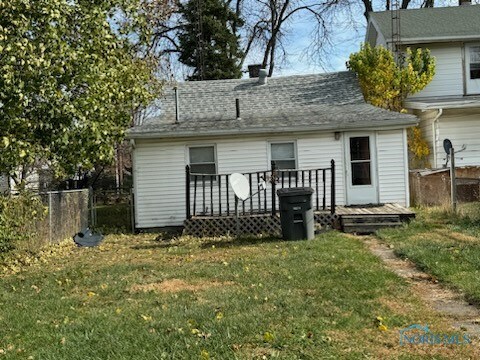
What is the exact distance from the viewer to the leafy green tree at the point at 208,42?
28.5 meters

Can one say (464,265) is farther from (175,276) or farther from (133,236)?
(133,236)

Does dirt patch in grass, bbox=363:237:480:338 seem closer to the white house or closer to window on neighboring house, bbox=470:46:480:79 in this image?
the white house

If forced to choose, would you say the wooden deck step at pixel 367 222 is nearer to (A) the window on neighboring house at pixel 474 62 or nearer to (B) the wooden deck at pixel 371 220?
(B) the wooden deck at pixel 371 220

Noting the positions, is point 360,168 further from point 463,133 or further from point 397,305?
point 397,305

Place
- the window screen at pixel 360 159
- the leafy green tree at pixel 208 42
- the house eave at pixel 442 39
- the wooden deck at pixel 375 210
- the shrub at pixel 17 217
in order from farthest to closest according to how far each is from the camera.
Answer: the leafy green tree at pixel 208 42 → the house eave at pixel 442 39 → the window screen at pixel 360 159 → the wooden deck at pixel 375 210 → the shrub at pixel 17 217

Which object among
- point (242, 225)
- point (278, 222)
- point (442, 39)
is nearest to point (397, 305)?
point (278, 222)

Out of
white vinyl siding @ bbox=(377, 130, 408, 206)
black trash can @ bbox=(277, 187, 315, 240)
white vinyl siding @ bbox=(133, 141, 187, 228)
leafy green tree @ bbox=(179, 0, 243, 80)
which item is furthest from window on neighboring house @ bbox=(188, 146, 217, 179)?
leafy green tree @ bbox=(179, 0, 243, 80)

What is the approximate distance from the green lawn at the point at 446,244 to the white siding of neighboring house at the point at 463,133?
14.6ft

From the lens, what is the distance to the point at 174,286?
6418 millimetres

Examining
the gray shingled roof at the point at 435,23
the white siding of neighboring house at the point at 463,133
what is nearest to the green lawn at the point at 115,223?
the white siding of neighboring house at the point at 463,133

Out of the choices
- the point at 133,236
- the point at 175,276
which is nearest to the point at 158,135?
the point at 133,236

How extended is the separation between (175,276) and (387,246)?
13.8 ft

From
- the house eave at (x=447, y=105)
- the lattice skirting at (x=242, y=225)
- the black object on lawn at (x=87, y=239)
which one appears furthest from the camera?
the house eave at (x=447, y=105)

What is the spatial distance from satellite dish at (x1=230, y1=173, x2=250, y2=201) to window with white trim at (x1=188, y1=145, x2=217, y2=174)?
2568mm
